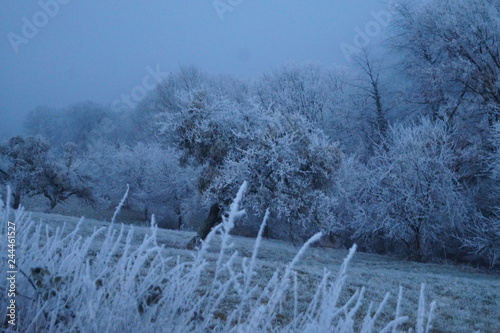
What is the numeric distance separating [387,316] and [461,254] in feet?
65.9

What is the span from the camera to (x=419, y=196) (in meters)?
21.4

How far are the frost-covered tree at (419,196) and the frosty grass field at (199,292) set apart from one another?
2615mm

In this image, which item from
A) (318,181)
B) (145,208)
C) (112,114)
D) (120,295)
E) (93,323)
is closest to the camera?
(93,323)

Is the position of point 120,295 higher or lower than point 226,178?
lower

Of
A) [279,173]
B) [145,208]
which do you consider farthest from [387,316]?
[145,208]

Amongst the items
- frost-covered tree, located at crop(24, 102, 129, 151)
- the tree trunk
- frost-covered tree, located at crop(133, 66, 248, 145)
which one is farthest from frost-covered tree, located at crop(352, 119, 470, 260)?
frost-covered tree, located at crop(24, 102, 129, 151)

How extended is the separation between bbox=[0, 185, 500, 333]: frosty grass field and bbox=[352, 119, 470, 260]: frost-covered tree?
2.62m

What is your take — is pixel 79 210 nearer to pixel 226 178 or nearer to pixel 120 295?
pixel 226 178

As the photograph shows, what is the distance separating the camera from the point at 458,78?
25188 mm

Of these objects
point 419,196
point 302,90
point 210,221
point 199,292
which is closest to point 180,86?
point 302,90

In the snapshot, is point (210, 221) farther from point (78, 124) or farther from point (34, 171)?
point (78, 124)

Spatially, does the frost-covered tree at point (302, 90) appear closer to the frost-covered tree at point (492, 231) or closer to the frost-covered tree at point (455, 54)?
the frost-covered tree at point (455, 54)

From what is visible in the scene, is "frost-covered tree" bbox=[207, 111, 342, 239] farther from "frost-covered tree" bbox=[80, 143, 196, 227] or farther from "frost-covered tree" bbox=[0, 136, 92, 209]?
"frost-covered tree" bbox=[0, 136, 92, 209]

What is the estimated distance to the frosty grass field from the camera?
249cm
